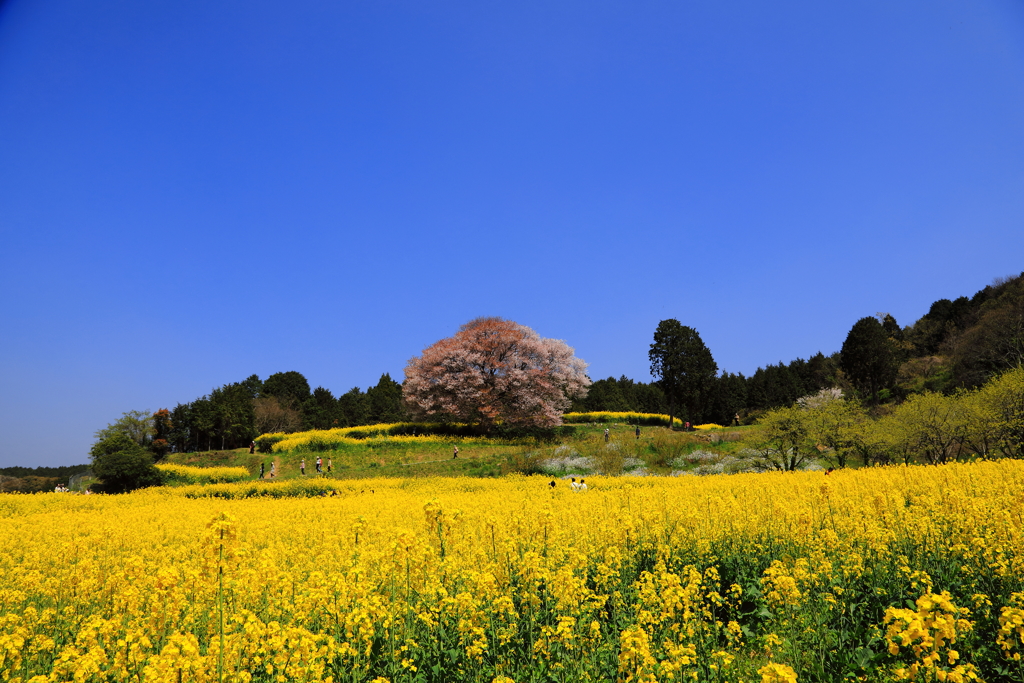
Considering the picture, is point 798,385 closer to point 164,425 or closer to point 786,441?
point 786,441

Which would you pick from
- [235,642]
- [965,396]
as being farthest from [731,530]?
Result: [965,396]

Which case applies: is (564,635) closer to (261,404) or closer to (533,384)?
(533,384)

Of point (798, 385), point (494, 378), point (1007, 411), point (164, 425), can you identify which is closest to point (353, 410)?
point (164, 425)

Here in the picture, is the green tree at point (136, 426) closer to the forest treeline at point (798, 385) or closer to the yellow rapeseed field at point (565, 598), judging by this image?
the forest treeline at point (798, 385)

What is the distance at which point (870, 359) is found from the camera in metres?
45.2

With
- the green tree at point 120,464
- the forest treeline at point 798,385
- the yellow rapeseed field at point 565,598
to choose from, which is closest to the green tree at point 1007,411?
the yellow rapeseed field at point 565,598

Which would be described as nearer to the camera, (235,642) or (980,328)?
(235,642)

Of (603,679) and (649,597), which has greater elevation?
(649,597)

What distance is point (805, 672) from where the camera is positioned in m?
4.69

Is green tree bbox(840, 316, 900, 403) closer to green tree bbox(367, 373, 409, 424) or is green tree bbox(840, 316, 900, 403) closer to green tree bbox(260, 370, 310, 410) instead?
green tree bbox(367, 373, 409, 424)

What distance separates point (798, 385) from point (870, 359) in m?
13.4

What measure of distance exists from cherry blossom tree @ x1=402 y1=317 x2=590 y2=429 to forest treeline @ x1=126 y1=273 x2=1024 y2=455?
582cm

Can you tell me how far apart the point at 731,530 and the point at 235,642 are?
7115 millimetres

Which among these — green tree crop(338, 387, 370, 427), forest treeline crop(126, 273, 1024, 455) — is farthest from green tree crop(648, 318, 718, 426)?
green tree crop(338, 387, 370, 427)
